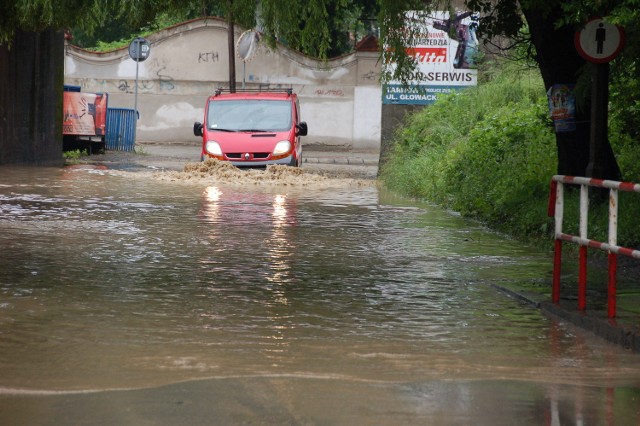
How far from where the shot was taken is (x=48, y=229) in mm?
15180

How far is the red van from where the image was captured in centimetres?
2689

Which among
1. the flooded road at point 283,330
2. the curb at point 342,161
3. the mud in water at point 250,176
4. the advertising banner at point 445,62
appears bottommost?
the flooded road at point 283,330

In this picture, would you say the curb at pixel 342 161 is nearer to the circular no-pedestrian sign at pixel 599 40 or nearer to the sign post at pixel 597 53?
the sign post at pixel 597 53

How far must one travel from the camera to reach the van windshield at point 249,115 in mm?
27734

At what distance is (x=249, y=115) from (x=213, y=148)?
141cm

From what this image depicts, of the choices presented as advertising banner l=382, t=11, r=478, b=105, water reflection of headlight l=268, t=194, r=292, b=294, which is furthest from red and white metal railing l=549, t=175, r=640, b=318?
advertising banner l=382, t=11, r=478, b=105

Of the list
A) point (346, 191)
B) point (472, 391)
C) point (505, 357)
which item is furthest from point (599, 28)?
point (346, 191)

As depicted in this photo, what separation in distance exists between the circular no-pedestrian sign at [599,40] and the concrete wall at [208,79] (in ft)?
106

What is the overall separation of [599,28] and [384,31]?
3440 mm

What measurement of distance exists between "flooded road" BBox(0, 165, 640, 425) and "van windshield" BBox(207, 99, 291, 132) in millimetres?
10984

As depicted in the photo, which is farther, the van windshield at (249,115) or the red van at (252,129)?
the van windshield at (249,115)

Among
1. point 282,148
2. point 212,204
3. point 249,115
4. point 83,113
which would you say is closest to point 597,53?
point 212,204

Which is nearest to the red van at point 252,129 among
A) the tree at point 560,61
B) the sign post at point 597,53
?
the tree at point 560,61

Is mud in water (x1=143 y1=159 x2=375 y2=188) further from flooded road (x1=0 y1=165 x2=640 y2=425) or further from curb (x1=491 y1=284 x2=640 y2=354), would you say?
curb (x1=491 y1=284 x2=640 y2=354)
